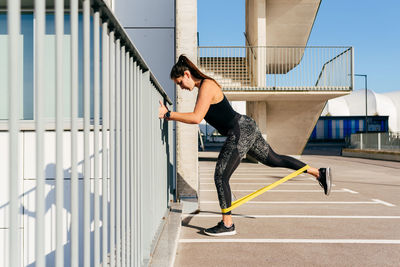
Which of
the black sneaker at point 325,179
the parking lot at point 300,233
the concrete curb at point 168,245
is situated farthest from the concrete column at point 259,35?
the concrete curb at point 168,245

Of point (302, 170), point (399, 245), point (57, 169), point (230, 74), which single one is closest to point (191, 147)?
point (302, 170)

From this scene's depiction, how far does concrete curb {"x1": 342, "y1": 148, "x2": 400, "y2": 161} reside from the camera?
1702cm

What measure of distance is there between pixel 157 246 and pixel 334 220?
8.54 feet

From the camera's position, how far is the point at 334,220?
429cm

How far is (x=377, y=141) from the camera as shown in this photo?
62.5ft

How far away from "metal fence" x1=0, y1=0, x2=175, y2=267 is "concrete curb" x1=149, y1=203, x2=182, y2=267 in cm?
10

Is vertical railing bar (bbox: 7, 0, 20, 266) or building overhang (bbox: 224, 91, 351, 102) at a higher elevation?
building overhang (bbox: 224, 91, 351, 102)

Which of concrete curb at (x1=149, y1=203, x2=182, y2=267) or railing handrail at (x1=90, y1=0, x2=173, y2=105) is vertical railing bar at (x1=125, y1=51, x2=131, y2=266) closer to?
railing handrail at (x1=90, y1=0, x2=173, y2=105)

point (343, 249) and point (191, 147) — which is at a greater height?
point (191, 147)

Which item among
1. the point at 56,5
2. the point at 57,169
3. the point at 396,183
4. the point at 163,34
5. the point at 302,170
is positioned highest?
the point at 163,34

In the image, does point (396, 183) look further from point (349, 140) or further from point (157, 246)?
point (349, 140)

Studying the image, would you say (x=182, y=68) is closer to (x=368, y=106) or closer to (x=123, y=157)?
(x=123, y=157)

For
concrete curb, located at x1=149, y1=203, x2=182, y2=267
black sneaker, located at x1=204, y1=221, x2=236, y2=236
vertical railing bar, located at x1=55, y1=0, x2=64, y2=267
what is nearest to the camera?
vertical railing bar, located at x1=55, y1=0, x2=64, y2=267

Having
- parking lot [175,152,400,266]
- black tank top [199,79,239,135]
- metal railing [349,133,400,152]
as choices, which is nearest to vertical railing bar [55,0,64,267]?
parking lot [175,152,400,266]
